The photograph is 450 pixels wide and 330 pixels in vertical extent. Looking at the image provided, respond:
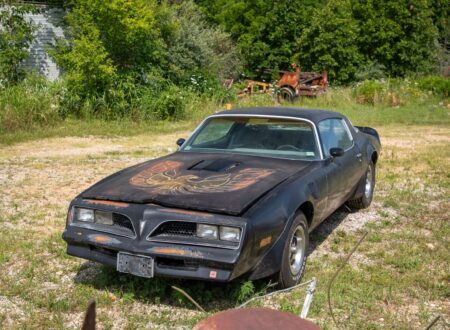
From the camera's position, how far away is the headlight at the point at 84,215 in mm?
4367

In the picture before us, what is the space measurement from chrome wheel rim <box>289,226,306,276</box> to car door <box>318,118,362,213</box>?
776 millimetres

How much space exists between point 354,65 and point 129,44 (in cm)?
1421

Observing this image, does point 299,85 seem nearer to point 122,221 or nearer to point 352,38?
point 352,38

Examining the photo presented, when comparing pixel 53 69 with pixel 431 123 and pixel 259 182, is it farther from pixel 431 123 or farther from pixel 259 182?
pixel 259 182

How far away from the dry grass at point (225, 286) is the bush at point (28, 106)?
458 centimetres

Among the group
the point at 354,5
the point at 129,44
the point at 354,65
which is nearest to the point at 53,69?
the point at 129,44

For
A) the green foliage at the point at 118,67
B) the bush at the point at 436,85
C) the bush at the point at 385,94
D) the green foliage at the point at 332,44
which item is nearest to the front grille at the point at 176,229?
the green foliage at the point at 118,67

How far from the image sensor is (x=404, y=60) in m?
28.4

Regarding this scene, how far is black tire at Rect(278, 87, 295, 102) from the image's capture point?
2142cm

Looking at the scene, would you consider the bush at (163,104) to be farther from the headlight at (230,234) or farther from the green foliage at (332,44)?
the green foliage at (332,44)

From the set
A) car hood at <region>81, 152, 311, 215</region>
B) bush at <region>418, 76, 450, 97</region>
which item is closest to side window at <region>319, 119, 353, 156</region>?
car hood at <region>81, 152, 311, 215</region>

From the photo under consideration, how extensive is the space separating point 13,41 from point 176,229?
1381 cm

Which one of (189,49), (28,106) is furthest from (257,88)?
(28,106)

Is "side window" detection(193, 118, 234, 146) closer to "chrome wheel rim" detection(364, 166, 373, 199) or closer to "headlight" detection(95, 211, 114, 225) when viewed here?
"headlight" detection(95, 211, 114, 225)
